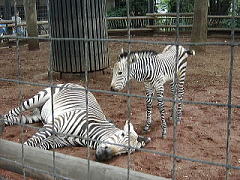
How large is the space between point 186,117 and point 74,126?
1.82 meters

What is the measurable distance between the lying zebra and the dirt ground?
0.43ft

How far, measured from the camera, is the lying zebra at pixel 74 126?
3939 millimetres

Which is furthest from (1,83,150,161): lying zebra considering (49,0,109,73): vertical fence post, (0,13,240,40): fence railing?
(0,13,240,40): fence railing

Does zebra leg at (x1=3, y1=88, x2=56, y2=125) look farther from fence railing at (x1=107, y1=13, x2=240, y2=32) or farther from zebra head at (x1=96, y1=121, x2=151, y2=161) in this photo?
fence railing at (x1=107, y1=13, x2=240, y2=32)

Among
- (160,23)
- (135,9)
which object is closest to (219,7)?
(160,23)

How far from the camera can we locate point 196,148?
166 inches

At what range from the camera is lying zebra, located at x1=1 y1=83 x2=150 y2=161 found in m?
3.94

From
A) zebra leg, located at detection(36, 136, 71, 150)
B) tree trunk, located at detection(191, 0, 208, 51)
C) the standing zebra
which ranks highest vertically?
tree trunk, located at detection(191, 0, 208, 51)

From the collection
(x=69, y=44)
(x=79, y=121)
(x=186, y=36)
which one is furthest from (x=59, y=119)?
(x=186, y=36)

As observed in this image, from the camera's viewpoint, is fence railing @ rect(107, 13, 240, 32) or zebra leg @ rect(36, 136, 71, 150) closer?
zebra leg @ rect(36, 136, 71, 150)

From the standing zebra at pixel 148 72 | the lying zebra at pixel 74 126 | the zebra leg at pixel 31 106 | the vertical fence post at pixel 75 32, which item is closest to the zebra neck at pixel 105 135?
the lying zebra at pixel 74 126

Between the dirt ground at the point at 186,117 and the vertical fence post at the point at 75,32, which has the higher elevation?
the vertical fence post at the point at 75,32

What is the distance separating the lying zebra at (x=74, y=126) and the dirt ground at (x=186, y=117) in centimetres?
13

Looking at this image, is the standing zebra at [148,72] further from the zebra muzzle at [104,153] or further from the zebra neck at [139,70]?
the zebra muzzle at [104,153]
